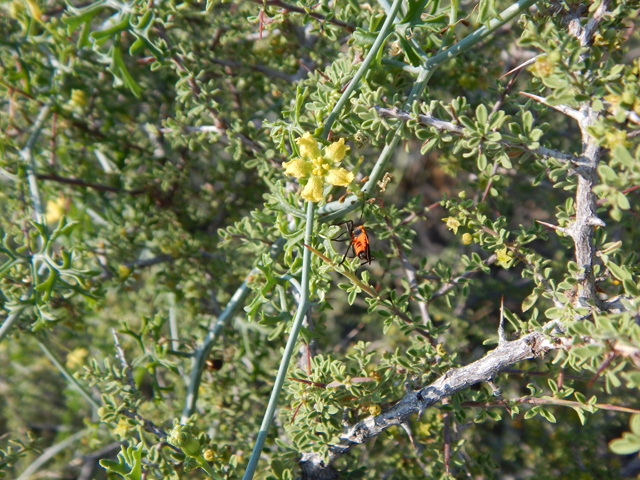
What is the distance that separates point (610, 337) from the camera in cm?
118

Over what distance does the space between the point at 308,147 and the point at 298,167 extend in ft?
0.25

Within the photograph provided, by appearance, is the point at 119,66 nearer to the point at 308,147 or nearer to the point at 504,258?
the point at 308,147

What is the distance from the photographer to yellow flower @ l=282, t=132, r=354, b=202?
1517 mm

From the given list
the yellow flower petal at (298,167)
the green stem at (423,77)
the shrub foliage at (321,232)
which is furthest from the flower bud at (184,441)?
the yellow flower petal at (298,167)

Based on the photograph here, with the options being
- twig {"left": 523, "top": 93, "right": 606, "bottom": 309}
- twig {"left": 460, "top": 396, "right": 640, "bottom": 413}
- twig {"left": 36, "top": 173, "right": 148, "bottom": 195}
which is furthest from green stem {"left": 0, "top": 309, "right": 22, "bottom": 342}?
twig {"left": 523, "top": 93, "right": 606, "bottom": 309}

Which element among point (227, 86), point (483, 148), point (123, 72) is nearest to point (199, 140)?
point (123, 72)

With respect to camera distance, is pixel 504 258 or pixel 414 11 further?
pixel 504 258

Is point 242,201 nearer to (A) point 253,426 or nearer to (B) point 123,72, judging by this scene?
(B) point 123,72

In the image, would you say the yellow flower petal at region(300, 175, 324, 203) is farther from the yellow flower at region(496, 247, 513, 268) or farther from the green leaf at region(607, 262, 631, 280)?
the green leaf at region(607, 262, 631, 280)

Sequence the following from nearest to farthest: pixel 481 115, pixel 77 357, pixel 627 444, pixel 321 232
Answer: pixel 627 444
pixel 481 115
pixel 321 232
pixel 77 357

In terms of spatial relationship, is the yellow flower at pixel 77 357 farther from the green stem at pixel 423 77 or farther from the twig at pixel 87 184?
the green stem at pixel 423 77

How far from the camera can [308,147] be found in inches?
60.2

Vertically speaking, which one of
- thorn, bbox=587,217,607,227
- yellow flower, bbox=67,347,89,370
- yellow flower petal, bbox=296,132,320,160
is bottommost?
yellow flower, bbox=67,347,89,370

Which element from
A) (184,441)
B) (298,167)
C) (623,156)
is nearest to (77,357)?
(184,441)
